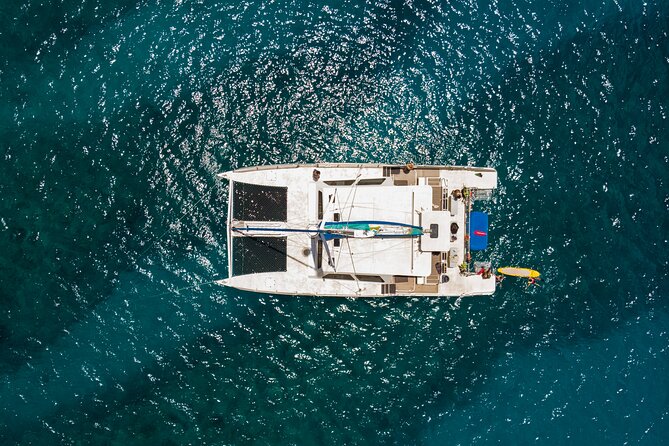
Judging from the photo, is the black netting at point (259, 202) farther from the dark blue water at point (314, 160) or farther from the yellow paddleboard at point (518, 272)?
the yellow paddleboard at point (518, 272)

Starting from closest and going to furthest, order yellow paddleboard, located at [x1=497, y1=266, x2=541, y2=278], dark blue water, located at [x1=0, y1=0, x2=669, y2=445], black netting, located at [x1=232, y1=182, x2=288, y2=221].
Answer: black netting, located at [x1=232, y1=182, x2=288, y2=221]
yellow paddleboard, located at [x1=497, y1=266, x2=541, y2=278]
dark blue water, located at [x1=0, y1=0, x2=669, y2=445]

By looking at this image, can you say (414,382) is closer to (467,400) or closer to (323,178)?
(467,400)

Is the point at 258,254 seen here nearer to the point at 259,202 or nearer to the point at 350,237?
the point at 259,202

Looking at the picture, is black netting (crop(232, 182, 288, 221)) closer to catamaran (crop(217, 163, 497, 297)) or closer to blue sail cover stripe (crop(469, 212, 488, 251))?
catamaran (crop(217, 163, 497, 297))

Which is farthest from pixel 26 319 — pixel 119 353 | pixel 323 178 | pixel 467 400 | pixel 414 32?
pixel 414 32

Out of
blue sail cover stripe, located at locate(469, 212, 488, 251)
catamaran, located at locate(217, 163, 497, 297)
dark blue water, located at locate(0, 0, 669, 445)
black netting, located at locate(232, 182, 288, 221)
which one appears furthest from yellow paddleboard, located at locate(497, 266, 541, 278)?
black netting, located at locate(232, 182, 288, 221)

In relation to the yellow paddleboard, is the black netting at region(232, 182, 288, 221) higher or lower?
higher
